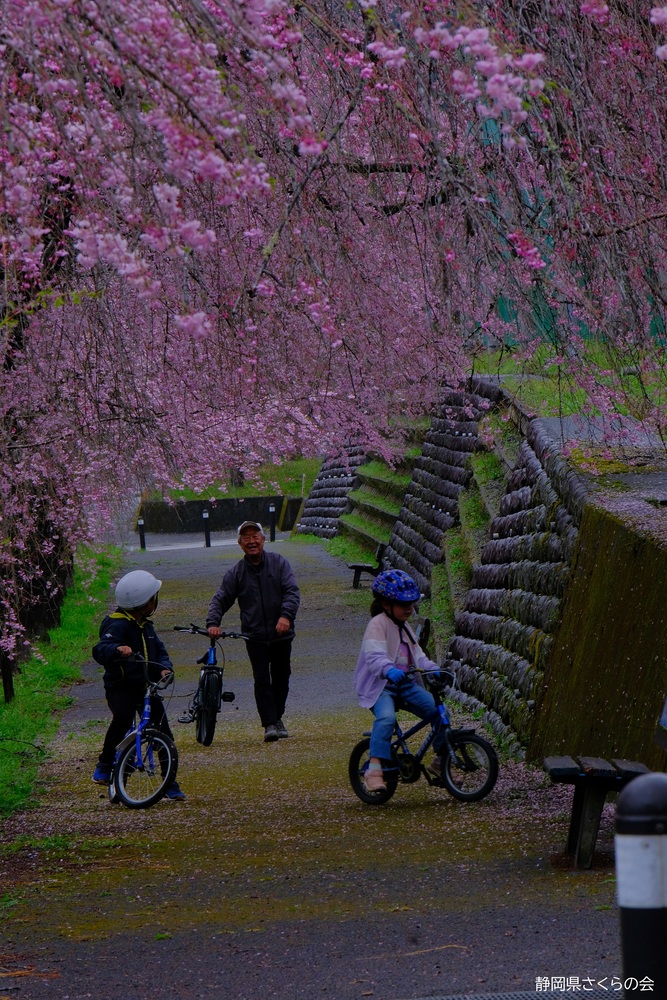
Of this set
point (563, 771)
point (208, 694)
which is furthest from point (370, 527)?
Result: point (563, 771)

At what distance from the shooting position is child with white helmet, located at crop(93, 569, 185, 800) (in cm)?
893

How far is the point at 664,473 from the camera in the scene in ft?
32.2

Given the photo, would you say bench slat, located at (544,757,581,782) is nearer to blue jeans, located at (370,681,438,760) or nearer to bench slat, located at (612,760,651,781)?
bench slat, located at (612,760,651,781)

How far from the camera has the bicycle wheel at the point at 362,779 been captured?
8695 millimetres

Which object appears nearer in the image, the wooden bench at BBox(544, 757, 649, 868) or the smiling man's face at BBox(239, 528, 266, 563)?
the wooden bench at BBox(544, 757, 649, 868)

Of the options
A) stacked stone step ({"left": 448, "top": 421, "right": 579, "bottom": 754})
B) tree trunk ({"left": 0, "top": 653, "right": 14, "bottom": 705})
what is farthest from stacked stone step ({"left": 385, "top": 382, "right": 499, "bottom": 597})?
tree trunk ({"left": 0, "top": 653, "right": 14, "bottom": 705})

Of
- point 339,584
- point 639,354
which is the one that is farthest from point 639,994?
point 339,584

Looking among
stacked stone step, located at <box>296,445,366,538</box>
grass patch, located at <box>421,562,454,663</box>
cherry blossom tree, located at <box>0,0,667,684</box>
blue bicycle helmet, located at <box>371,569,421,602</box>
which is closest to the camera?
cherry blossom tree, located at <box>0,0,667,684</box>

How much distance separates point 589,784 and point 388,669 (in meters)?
2.21

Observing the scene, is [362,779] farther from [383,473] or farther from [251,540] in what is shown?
[383,473]

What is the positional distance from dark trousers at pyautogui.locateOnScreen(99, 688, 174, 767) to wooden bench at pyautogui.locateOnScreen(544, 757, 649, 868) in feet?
11.3

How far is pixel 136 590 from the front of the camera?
29.2 feet

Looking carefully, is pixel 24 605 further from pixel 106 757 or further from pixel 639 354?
pixel 639 354

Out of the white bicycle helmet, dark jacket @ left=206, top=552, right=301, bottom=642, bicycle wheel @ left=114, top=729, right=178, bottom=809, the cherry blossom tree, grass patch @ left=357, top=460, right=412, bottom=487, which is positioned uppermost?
the cherry blossom tree
